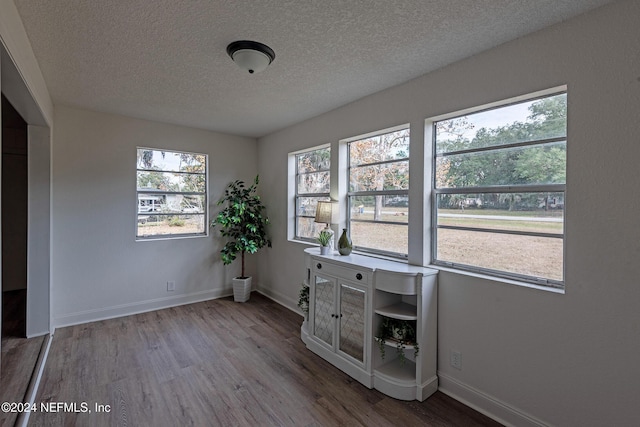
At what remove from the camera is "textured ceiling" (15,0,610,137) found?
1.74m

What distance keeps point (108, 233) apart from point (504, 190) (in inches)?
167

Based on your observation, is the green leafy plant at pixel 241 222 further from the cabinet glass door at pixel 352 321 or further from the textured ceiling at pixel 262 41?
the cabinet glass door at pixel 352 321

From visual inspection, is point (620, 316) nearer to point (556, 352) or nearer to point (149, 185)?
point (556, 352)

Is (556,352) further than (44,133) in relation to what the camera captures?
No

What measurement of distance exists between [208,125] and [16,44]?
8.12 ft

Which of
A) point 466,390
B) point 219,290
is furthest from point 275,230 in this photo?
point 466,390

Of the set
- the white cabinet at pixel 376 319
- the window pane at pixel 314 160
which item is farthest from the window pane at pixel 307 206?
the white cabinet at pixel 376 319

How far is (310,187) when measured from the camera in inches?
163

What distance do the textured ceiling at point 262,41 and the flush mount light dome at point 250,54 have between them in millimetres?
46

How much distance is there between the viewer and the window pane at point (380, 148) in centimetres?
289

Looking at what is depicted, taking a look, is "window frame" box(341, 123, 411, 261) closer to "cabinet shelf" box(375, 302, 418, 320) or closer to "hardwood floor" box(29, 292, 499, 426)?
"cabinet shelf" box(375, 302, 418, 320)

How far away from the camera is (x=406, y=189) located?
9.22 ft

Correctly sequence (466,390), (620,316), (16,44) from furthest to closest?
(466,390)
(16,44)
(620,316)

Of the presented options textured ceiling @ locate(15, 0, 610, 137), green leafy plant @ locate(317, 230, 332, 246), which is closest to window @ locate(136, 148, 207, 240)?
textured ceiling @ locate(15, 0, 610, 137)
